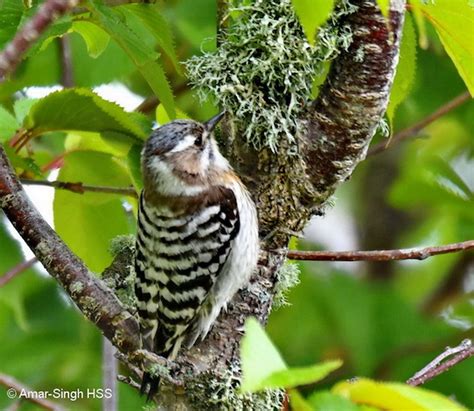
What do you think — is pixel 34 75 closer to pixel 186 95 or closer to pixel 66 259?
pixel 186 95

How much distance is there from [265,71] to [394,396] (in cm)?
143

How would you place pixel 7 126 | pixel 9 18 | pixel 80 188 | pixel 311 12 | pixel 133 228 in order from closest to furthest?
pixel 311 12 < pixel 9 18 < pixel 7 126 < pixel 80 188 < pixel 133 228

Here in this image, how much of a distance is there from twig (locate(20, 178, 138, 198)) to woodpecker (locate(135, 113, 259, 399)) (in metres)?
0.06

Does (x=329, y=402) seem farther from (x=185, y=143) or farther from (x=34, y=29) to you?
(x=185, y=143)

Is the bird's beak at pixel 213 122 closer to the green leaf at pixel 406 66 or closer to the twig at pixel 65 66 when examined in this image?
the green leaf at pixel 406 66

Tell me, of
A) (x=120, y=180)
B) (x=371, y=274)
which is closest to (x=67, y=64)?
(x=120, y=180)

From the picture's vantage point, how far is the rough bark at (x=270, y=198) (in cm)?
243

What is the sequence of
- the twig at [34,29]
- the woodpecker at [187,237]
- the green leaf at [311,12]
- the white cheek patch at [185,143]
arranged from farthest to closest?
the white cheek patch at [185,143]
the woodpecker at [187,237]
the green leaf at [311,12]
the twig at [34,29]

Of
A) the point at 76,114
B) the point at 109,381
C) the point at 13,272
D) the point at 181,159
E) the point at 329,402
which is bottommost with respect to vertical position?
the point at 13,272

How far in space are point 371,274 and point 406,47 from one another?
3.24 m

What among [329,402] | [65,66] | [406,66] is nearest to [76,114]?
[406,66]

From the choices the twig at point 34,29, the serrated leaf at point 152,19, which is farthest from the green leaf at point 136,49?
the twig at point 34,29

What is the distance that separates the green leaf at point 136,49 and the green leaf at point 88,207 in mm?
647

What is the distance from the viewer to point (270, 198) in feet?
9.04
